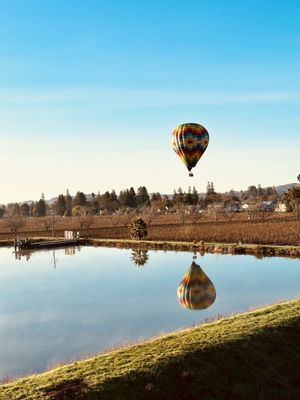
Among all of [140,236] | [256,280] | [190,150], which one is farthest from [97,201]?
[256,280]

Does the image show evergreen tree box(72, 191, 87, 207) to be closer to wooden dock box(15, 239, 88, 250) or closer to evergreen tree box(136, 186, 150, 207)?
evergreen tree box(136, 186, 150, 207)

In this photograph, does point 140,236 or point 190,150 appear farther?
point 140,236

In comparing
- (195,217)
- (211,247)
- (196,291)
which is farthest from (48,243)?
(196,291)

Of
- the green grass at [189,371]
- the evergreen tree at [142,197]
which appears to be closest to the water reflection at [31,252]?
the green grass at [189,371]

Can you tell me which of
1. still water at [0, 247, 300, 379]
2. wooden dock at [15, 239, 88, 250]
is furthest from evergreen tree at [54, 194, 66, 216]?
still water at [0, 247, 300, 379]

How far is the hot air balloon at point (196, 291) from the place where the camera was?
1431 centimetres

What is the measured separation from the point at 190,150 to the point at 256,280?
9.92m

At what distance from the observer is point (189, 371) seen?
8.18m

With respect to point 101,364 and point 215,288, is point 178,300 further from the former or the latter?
point 101,364

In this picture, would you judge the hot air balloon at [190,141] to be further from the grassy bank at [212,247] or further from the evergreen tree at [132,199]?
the evergreen tree at [132,199]

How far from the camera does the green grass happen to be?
7.50 m

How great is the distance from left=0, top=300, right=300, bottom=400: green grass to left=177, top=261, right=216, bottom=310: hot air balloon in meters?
Result: 4.11

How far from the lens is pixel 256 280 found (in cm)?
1777

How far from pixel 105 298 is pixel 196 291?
3079mm
